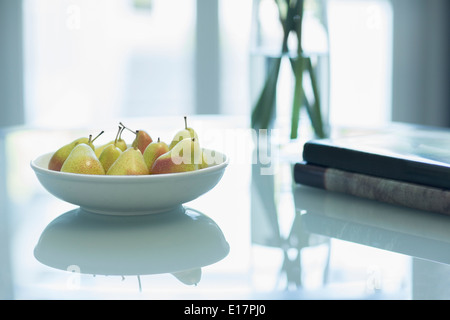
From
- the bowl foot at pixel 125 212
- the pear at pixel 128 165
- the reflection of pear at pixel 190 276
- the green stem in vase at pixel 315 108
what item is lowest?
the reflection of pear at pixel 190 276

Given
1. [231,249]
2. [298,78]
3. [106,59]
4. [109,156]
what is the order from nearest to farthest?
[231,249]
[109,156]
[298,78]
[106,59]

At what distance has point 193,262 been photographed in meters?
0.69

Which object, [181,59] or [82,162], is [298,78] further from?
[181,59]

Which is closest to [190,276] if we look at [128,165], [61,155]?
[128,165]

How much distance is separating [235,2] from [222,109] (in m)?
0.60

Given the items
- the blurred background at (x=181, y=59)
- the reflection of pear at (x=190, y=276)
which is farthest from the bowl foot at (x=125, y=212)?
the blurred background at (x=181, y=59)

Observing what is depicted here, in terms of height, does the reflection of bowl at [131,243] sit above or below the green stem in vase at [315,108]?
below

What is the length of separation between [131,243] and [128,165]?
0.37 feet

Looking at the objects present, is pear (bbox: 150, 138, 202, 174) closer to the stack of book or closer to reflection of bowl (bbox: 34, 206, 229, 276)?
reflection of bowl (bbox: 34, 206, 229, 276)

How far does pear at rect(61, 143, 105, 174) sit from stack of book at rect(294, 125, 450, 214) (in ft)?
1.16

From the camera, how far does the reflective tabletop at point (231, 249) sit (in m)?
0.62

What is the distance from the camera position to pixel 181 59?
3570 millimetres

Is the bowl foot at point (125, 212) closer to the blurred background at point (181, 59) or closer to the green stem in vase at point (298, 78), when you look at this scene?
the green stem in vase at point (298, 78)
